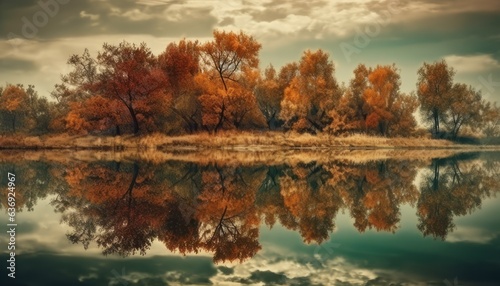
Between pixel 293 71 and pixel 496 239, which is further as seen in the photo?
pixel 293 71

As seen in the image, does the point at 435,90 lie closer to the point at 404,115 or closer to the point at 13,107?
the point at 404,115

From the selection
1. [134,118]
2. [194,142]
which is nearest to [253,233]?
[194,142]

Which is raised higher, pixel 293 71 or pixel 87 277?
pixel 293 71

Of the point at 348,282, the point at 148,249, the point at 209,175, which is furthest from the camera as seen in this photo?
the point at 209,175

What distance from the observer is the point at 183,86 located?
51562 mm

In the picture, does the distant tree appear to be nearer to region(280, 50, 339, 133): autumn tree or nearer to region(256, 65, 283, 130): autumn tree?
region(280, 50, 339, 133): autumn tree

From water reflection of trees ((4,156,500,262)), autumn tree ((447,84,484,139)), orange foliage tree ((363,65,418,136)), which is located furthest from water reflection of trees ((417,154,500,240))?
autumn tree ((447,84,484,139))

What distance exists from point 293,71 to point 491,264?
52.8 m

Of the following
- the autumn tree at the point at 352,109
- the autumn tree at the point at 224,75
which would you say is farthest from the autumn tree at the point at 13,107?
the autumn tree at the point at 352,109

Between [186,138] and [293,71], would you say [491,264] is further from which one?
[293,71]

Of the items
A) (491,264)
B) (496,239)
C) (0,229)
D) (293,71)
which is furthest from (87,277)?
(293,71)

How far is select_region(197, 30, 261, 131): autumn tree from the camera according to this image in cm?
4928

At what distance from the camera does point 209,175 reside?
20234 millimetres

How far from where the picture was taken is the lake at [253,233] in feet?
22.6
